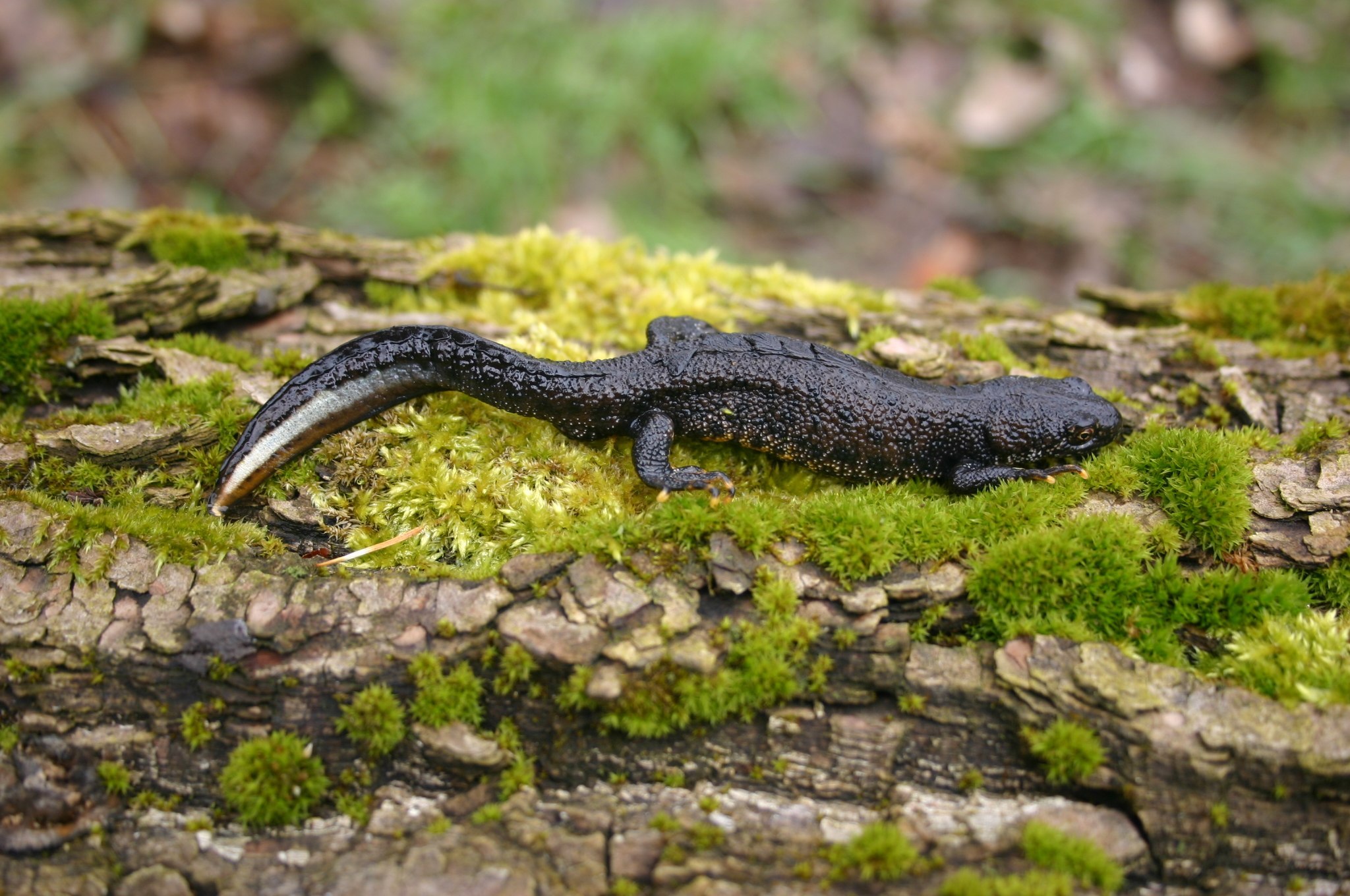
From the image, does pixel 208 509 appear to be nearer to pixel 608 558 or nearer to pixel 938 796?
pixel 608 558

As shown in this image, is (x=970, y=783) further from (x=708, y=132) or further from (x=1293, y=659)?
(x=708, y=132)

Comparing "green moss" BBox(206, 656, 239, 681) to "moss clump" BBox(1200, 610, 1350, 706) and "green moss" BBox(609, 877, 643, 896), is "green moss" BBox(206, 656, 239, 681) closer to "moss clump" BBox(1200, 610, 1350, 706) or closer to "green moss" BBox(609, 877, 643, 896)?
"green moss" BBox(609, 877, 643, 896)

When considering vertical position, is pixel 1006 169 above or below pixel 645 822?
above

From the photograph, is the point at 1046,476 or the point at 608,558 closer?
the point at 608,558

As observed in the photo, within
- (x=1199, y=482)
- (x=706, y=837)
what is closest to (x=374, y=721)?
(x=706, y=837)

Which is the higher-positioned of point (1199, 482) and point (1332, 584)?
point (1199, 482)

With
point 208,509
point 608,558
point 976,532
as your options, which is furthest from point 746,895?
point 208,509

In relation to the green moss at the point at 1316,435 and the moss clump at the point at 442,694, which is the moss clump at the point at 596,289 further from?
the moss clump at the point at 442,694
